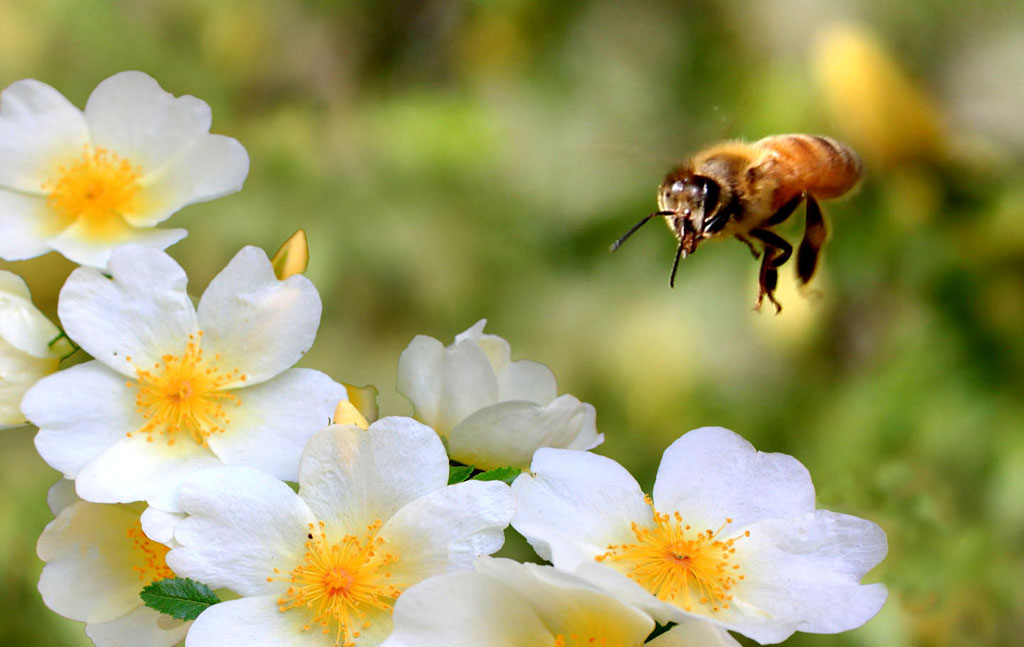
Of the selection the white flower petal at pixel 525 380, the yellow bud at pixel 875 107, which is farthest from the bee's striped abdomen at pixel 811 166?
the yellow bud at pixel 875 107

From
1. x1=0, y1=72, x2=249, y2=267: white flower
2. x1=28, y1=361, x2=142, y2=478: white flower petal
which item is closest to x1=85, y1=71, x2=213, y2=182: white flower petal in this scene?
x1=0, y1=72, x2=249, y2=267: white flower

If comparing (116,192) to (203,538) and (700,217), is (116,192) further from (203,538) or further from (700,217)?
(700,217)

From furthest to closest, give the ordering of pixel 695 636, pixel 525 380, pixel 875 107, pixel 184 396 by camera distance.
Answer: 1. pixel 875 107
2. pixel 525 380
3. pixel 184 396
4. pixel 695 636

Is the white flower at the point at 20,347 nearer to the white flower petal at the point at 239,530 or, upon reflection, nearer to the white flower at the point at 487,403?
the white flower petal at the point at 239,530

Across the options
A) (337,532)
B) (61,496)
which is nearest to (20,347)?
(61,496)

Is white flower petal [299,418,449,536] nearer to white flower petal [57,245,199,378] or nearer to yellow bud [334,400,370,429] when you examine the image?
yellow bud [334,400,370,429]

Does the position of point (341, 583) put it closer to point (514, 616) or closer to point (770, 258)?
point (514, 616)
